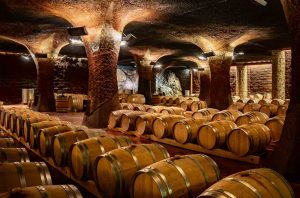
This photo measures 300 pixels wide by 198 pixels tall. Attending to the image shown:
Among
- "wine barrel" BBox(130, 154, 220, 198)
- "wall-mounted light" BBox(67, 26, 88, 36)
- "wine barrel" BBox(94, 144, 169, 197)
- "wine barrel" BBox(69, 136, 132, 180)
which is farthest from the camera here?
Result: "wall-mounted light" BBox(67, 26, 88, 36)

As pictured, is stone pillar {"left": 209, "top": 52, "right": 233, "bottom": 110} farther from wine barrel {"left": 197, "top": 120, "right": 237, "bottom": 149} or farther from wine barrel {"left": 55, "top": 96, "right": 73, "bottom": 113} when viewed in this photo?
wine barrel {"left": 55, "top": 96, "right": 73, "bottom": 113}

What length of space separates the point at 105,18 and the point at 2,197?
6.37 m

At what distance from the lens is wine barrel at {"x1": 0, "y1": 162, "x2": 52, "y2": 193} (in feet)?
7.87

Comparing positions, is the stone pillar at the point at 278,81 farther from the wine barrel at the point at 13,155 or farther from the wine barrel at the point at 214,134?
the wine barrel at the point at 13,155

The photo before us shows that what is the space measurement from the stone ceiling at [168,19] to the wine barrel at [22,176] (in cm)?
545

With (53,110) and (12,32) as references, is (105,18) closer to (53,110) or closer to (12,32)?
(12,32)

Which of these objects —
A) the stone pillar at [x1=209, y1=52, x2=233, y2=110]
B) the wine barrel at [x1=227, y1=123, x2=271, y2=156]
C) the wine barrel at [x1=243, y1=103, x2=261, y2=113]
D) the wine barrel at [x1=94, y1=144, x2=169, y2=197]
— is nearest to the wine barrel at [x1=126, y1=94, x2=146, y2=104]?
the stone pillar at [x1=209, y1=52, x2=233, y2=110]

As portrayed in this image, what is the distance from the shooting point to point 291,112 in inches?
146

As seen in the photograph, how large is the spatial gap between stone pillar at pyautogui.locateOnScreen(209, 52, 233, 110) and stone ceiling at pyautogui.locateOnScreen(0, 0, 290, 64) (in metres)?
0.59

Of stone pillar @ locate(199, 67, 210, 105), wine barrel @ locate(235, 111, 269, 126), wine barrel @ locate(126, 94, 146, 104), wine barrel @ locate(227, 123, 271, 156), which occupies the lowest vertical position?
wine barrel @ locate(227, 123, 271, 156)

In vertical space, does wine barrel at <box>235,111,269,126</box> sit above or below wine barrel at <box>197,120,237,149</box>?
above

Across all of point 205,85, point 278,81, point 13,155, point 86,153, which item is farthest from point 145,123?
point 205,85

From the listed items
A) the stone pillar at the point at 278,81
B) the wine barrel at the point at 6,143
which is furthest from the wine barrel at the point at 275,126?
the stone pillar at the point at 278,81

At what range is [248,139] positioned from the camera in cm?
461
